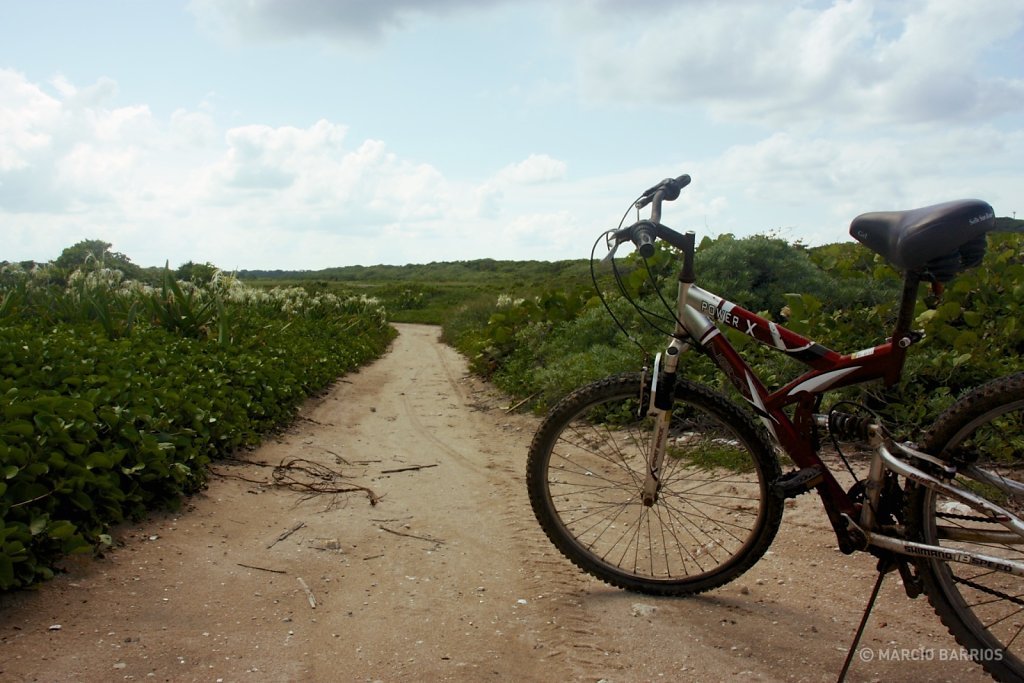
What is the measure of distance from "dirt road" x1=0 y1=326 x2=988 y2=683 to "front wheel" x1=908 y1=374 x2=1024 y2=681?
0.58 ft

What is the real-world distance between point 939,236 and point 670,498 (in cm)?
182

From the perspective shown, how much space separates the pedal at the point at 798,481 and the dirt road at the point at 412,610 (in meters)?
0.57

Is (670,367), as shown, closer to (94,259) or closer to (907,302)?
(907,302)

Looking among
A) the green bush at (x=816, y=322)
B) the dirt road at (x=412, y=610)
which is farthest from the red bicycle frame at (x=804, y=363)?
the dirt road at (x=412, y=610)

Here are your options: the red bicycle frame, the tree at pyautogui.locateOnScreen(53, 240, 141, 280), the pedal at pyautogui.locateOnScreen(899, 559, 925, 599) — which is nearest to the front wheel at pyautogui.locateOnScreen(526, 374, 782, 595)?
the red bicycle frame

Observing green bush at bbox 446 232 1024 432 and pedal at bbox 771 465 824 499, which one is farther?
green bush at bbox 446 232 1024 432

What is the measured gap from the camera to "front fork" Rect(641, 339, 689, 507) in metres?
3.43

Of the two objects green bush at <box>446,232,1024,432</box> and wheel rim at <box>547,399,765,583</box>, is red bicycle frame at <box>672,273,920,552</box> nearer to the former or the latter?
wheel rim at <box>547,399,765,583</box>

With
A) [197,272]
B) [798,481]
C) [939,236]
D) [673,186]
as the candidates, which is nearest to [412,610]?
[798,481]

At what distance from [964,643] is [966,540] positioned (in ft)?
1.14

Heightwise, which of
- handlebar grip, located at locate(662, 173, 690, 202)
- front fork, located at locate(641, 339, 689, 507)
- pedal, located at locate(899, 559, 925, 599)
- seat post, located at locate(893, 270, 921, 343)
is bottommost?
pedal, located at locate(899, 559, 925, 599)

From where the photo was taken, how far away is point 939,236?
2725mm

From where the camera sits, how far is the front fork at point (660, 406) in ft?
11.3

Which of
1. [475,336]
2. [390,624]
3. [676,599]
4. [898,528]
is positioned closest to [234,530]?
[390,624]
